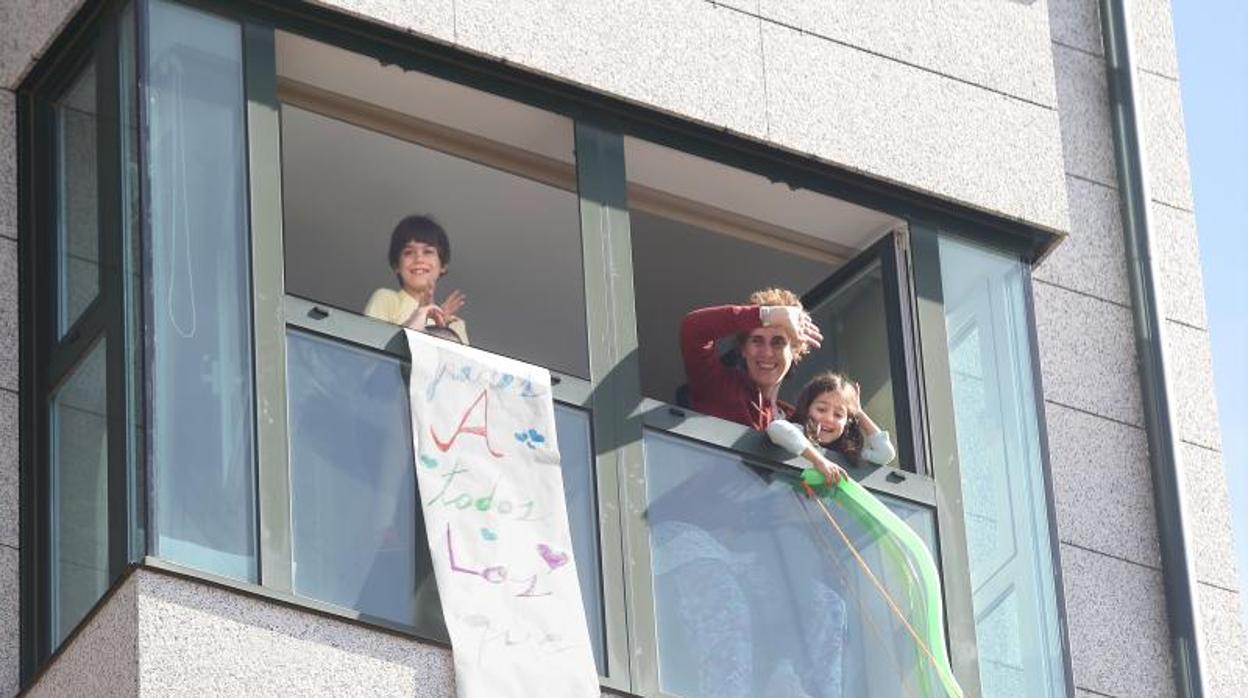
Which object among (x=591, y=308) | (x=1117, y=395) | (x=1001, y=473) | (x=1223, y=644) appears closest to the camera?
(x=591, y=308)

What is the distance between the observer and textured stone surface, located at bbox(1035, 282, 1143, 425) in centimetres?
1598

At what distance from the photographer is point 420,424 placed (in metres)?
13.2

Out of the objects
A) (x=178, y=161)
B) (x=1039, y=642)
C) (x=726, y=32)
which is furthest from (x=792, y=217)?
(x=178, y=161)

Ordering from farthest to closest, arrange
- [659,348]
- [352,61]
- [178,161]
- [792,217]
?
[659,348]
[792,217]
[352,61]
[178,161]

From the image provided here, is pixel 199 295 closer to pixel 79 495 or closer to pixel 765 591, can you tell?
pixel 79 495

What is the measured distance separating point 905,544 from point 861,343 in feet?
4.36

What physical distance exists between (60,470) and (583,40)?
2.75 metres

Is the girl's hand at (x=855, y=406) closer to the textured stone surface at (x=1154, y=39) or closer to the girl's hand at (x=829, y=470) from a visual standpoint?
the girl's hand at (x=829, y=470)

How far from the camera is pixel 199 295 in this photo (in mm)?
12953

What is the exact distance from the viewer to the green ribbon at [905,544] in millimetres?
14172

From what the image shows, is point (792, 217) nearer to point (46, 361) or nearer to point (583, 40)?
point (583, 40)

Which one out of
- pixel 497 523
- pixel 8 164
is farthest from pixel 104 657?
pixel 8 164

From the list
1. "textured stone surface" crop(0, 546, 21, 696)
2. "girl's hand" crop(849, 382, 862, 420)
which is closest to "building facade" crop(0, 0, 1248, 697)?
"textured stone surface" crop(0, 546, 21, 696)

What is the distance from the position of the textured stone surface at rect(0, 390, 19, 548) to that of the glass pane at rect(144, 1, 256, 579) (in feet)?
2.97
